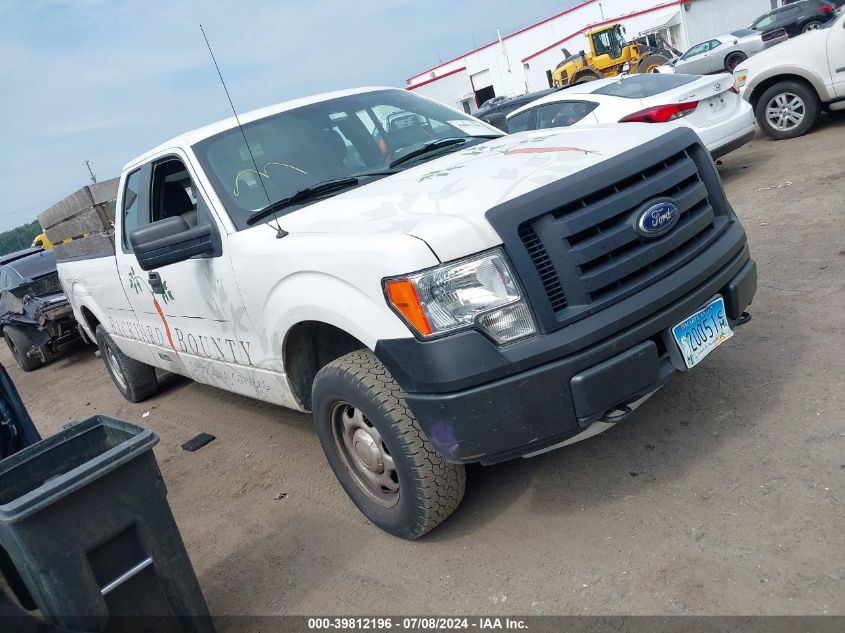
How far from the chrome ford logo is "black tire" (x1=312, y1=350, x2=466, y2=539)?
1147 millimetres

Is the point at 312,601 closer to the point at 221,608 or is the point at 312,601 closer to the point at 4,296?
the point at 221,608

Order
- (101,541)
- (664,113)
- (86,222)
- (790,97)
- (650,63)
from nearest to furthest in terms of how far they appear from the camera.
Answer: (101,541) < (664,113) < (86,222) < (790,97) < (650,63)

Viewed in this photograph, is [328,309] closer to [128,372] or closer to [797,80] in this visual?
[128,372]

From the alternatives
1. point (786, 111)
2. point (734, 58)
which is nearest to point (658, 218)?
point (786, 111)

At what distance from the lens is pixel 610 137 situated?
120 inches

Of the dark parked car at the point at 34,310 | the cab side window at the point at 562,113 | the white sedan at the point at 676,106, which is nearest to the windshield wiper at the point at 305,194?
the white sedan at the point at 676,106

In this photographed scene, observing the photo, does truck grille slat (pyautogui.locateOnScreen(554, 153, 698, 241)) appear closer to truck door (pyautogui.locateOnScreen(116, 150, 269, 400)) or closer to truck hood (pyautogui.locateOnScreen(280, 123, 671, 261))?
truck hood (pyautogui.locateOnScreen(280, 123, 671, 261))

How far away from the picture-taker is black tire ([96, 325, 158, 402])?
629 cm

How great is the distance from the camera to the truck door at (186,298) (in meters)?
3.62

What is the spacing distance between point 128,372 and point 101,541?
426cm

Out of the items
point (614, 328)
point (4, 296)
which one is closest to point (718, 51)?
point (4, 296)

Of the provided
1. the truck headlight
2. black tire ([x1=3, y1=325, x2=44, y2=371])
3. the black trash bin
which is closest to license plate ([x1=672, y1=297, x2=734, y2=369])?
the truck headlight

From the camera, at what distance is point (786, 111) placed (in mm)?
8938

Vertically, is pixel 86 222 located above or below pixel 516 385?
above
